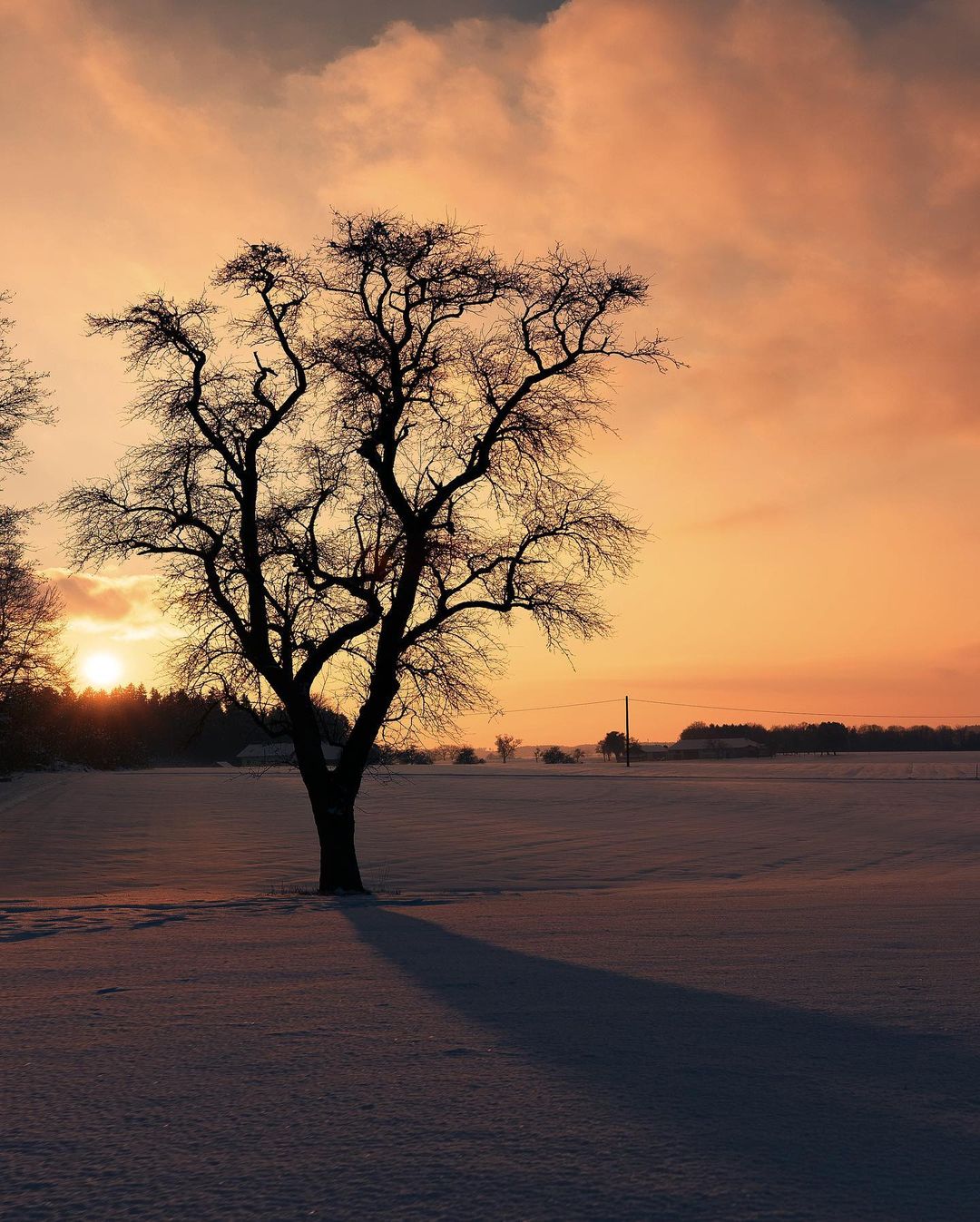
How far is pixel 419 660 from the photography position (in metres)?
18.1

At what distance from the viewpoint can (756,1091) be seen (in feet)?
16.2

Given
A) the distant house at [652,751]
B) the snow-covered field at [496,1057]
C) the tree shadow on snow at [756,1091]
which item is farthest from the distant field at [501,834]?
the distant house at [652,751]

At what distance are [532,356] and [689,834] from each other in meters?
19.1

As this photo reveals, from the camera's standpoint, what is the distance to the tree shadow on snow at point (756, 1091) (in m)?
3.74

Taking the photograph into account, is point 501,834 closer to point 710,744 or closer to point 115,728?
point 115,728

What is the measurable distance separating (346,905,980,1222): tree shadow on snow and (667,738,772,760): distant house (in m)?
145

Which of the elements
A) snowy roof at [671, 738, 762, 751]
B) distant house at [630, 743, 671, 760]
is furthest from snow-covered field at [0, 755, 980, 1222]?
snowy roof at [671, 738, 762, 751]

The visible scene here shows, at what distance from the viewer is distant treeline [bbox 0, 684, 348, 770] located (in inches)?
762

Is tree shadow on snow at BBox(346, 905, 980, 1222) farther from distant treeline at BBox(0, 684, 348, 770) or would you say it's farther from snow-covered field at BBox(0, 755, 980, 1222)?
distant treeline at BBox(0, 684, 348, 770)

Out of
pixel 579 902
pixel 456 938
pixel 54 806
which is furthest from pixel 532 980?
pixel 54 806

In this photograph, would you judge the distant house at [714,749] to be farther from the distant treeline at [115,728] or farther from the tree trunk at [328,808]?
the tree trunk at [328,808]

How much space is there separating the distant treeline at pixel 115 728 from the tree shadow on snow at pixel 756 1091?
38.7ft

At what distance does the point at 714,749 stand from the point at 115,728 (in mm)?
85336

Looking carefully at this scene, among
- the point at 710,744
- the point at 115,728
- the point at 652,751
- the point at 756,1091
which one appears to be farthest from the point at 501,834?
the point at 652,751
